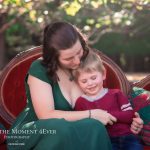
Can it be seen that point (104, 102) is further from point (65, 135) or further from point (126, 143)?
point (65, 135)

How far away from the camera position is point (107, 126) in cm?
341

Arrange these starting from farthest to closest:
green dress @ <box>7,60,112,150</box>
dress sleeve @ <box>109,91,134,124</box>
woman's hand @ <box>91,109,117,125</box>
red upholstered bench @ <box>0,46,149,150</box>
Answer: red upholstered bench @ <box>0,46,149,150</box>
dress sleeve @ <box>109,91,134,124</box>
woman's hand @ <box>91,109,117,125</box>
green dress @ <box>7,60,112,150</box>

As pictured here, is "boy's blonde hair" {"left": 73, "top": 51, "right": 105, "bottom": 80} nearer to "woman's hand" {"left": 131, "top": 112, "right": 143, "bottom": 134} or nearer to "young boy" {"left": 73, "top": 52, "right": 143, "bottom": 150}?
"young boy" {"left": 73, "top": 52, "right": 143, "bottom": 150}

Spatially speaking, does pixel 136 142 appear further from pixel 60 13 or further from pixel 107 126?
pixel 60 13

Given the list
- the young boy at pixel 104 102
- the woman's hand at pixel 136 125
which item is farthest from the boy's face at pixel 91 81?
the woman's hand at pixel 136 125

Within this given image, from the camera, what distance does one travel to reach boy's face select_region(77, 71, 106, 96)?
3.37 meters

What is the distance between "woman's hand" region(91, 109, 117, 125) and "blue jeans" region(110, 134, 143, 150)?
0.18 metres

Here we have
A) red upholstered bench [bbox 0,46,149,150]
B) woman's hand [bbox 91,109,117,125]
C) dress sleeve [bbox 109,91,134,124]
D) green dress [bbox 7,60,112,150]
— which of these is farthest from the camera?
red upholstered bench [bbox 0,46,149,150]

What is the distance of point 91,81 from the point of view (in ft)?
11.1

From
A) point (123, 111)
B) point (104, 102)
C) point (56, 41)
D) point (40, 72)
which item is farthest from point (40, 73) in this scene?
point (123, 111)

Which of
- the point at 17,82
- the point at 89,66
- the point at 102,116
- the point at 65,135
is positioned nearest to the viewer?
the point at 65,135

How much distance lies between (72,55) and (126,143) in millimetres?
675

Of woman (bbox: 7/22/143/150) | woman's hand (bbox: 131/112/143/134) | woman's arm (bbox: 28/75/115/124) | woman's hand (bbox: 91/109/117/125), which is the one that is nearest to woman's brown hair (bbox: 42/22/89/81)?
woman (bbox: 7/22/143/150)

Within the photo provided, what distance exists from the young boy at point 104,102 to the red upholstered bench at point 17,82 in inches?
20.4
